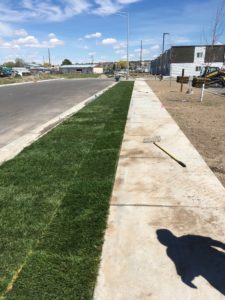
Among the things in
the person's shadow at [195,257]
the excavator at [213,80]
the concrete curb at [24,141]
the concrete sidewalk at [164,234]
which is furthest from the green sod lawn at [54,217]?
the excavator at [213,80]

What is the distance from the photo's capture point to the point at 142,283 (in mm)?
2533

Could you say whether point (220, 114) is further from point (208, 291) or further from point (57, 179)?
point (208, 291)

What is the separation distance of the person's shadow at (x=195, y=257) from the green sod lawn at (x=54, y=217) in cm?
74

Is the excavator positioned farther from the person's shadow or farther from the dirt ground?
the person's shadow

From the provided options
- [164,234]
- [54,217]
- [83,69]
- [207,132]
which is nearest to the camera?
[164,234]

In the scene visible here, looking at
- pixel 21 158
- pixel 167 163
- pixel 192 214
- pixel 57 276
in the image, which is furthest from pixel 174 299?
pixel 21 158

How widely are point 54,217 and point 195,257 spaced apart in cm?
168

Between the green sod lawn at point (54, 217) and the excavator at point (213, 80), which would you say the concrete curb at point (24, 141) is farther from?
the excavator at point (213, 80)

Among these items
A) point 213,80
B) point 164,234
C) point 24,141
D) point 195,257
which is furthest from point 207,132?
point 213,80

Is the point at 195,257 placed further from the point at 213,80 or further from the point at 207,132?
the point at 213,80

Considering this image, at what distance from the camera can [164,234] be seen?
3230 millimetres

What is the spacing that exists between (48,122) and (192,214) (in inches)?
292

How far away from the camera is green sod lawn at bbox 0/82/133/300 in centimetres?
252

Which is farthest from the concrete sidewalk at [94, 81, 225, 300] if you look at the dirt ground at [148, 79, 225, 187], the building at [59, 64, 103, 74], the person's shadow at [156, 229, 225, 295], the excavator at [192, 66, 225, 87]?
the building at [59, 64, 103, 74]
